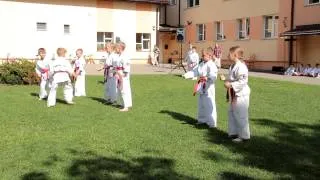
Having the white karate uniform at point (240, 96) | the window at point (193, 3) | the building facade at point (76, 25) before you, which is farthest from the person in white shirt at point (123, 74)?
the window at point (193, 3)

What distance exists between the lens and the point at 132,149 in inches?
323

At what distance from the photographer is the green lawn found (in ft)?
22.6

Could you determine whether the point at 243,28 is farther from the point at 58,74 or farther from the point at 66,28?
the point at 58,74

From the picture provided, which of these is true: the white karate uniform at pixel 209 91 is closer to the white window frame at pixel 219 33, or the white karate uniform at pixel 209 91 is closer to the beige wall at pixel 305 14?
the beige wall at pixel 305 14

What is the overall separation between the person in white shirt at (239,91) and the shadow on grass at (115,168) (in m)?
1.95

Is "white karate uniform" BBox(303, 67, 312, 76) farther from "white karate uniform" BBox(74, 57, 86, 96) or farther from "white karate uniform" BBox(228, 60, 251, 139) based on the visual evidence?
"white karate uniform" BBox(228, 60, 251, 139)

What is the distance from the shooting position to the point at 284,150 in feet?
27.1

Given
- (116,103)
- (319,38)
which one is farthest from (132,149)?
(319,38)

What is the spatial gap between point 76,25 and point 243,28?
12574 mm

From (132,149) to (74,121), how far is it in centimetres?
308

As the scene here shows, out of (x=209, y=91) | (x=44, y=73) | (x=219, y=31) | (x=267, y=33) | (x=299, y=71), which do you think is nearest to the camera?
(x=209, y=91)

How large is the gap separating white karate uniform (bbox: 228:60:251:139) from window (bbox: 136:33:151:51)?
112ft

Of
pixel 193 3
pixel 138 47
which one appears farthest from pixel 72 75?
pixel 193 3

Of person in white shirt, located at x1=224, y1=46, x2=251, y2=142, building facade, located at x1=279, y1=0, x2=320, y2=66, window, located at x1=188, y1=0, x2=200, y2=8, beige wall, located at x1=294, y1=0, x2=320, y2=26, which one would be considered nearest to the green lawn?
person in white shirt, located at x1=224, y1=46, x2=251, y2=142
